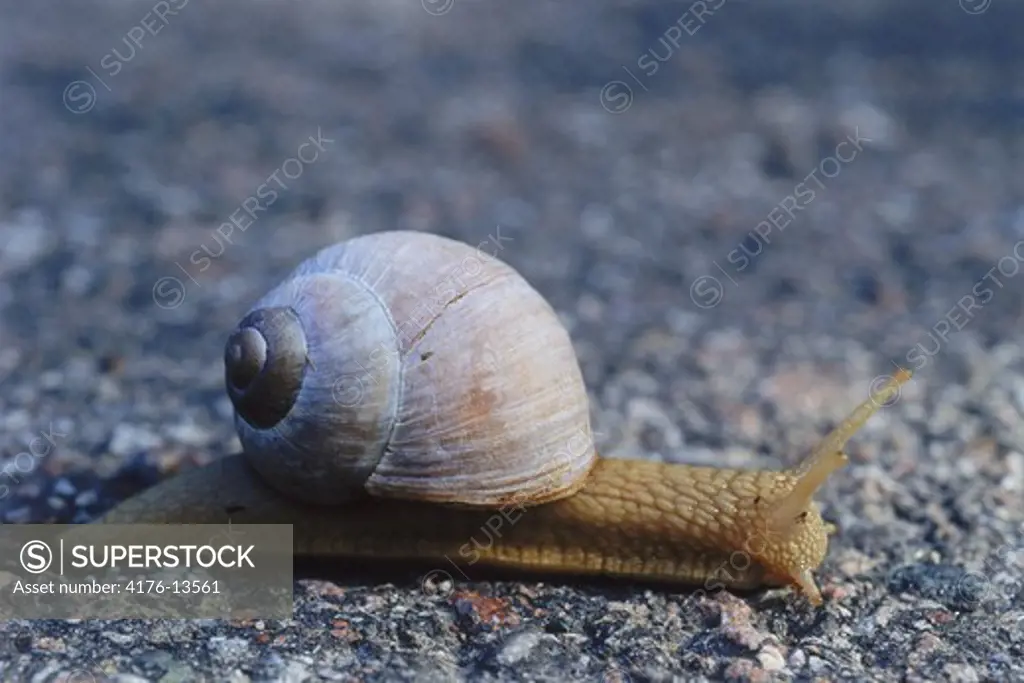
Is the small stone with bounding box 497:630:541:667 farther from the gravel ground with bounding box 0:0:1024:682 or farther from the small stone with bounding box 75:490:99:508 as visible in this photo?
the small stone with bounding box 75:490:99:508

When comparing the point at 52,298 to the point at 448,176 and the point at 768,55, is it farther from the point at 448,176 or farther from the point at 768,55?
the point at 768,55

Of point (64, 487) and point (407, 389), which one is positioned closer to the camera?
point (407, 389)

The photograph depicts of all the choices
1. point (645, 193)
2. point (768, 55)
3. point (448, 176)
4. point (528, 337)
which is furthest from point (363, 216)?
point (768, 55)

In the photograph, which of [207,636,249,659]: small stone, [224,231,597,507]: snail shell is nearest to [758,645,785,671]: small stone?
[224,231,597,507]: snail shell

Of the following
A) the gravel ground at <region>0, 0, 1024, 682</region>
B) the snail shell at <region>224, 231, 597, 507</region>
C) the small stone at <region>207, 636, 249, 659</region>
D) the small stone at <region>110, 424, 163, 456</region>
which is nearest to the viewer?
the small stone at <region>207, 636, 249, 659</region>

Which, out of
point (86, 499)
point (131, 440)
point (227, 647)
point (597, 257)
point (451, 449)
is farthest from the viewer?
point (597, 257)

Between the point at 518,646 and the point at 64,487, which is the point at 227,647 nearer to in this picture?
the point at 518,646

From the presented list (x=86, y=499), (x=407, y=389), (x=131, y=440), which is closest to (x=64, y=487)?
(x=86, y=499)

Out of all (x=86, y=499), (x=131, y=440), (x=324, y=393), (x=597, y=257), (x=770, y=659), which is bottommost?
(x=770, y=659)
